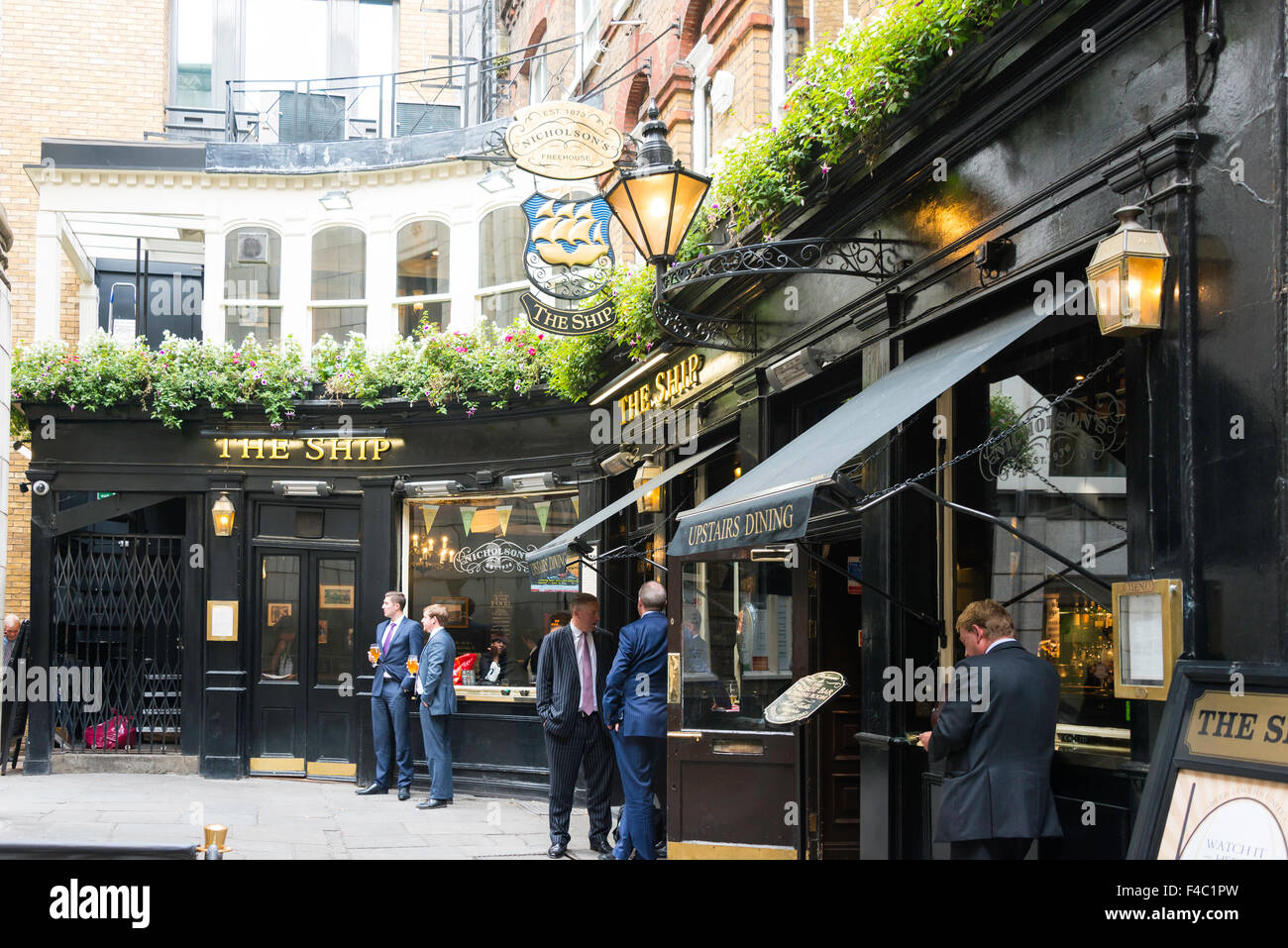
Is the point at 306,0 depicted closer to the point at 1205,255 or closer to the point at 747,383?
the point at 747,383

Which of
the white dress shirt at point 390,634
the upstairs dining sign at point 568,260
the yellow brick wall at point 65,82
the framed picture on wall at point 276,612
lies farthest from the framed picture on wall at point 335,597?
the upstairs dining sign at point 568,260

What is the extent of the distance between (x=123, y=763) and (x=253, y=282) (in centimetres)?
635

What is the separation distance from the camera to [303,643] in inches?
647

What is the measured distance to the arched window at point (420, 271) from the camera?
1664cm

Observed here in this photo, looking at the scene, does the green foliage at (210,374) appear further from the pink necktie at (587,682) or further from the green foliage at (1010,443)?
the green foliage at (1010,443)

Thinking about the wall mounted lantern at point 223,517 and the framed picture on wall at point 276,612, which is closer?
the wall mounted lantern at point 223,517

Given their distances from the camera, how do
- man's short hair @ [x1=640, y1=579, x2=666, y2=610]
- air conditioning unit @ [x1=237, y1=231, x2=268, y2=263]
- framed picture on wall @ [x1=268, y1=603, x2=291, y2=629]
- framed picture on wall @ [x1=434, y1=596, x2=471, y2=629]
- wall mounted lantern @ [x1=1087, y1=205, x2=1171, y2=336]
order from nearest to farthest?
wall mounted lantern @ [x1=1087, y1=205, x2=1171, y2=336] → man's short hair @ [x1=640, y1=579, x2=666, y2=610] → framed picture on wall @ [x1=434, y1=596, x2=471, y2=629] → framed picture on wall @ [x1=268, y1=603, x2=291, y2=629] → air conditioning unit @ [x1=237, y1=231, x2=268, y2=263]

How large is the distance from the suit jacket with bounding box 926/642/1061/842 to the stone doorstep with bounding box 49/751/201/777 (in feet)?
42.3

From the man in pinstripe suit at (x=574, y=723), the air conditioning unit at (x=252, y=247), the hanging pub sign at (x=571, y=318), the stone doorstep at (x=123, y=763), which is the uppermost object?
the air conditioning unit at (x=252, y=247)

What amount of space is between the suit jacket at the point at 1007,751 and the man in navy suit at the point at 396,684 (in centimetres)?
950

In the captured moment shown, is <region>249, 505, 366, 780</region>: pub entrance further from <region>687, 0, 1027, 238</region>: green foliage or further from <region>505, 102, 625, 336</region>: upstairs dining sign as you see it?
<region>687, 0, 1027, 238</region>: green foliage

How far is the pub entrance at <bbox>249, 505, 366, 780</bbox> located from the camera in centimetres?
1620

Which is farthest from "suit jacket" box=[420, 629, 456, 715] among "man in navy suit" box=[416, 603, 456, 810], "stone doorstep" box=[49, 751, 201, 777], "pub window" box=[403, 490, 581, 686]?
"stone doorstep" box=[49, 751, 201, 777]
